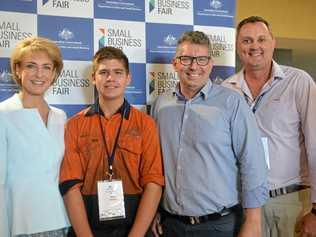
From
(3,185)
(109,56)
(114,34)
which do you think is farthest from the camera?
(114,34)

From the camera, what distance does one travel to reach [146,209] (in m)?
2.04

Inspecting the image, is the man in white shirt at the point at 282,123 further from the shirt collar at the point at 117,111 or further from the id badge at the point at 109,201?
the id badge at the point at 109,201

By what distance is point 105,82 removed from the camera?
2.08 meters

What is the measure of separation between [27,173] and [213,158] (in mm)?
859

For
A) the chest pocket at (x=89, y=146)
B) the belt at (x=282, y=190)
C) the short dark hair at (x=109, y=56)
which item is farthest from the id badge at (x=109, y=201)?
the belt at (x=282, y=190)

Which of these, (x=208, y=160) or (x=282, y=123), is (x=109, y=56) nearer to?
(x=208, y=160)

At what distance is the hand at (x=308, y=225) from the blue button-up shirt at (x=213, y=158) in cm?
41

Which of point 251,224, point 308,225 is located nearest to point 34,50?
point 251,224

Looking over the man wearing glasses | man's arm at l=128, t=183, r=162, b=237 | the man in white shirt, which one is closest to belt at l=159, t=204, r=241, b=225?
the man wearing glasses

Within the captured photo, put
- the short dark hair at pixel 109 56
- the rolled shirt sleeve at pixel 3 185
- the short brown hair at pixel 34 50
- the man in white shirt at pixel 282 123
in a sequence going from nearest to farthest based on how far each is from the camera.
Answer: the rolled shirt sleeve at pixel 3 185
the short brown hair at pixel 34 50
the short dark hair at pixel 109 56
the man in white shirt at pixel 282 123

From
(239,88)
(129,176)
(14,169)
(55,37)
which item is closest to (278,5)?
(239,88)

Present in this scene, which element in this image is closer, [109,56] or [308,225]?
[109,56]

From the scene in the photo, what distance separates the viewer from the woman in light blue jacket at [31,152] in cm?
186

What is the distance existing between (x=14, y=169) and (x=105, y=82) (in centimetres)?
58
